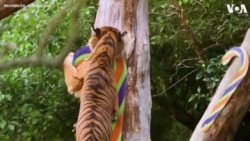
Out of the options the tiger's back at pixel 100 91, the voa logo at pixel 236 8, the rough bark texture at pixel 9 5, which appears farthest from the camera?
the voa logo at pixel 236 8

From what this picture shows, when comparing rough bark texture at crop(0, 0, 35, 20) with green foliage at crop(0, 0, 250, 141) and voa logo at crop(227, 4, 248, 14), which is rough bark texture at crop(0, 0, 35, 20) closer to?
green foliage at crop(0, 0, 250, 141)

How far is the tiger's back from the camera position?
1729 millimetres

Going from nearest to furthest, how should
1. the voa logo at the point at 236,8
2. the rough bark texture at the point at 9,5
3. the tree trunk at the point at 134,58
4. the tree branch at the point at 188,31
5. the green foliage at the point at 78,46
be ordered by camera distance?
the tree trunk at the point at 134,58, the rough bark texture at the point at 9,5, the tree branch at the point at 188,31, the green foliage at the point at 78,46, the voa logo at the point at 236,8

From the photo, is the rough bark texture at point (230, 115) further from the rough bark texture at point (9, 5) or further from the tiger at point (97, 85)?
the rough bark texture at point (9, 5)

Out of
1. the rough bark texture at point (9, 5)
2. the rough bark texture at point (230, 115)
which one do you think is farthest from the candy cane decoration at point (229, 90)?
the rough bark texture at point (9, 5)

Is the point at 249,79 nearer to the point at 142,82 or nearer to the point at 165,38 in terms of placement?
the point at 142,82

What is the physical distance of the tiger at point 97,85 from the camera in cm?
174

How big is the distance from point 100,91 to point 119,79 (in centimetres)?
15

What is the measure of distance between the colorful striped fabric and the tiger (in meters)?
0.03

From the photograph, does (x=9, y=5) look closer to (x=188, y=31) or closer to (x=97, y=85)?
(x=97, y=85)

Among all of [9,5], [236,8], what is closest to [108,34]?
[9,5]

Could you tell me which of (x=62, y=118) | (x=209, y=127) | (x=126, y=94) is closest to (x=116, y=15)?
(x=126, y=94)

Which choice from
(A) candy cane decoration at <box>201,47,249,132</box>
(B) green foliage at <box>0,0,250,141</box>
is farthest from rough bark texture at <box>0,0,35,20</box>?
(A) candy cane decoration at <box>201,47,249,132</box>

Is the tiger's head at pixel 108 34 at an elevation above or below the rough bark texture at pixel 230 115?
above
